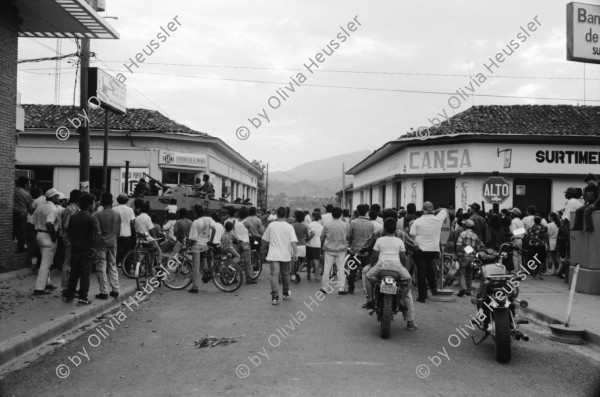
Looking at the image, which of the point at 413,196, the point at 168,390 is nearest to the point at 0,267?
the point at 168,390

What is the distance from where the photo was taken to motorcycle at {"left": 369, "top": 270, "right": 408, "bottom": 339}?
22.7 feet

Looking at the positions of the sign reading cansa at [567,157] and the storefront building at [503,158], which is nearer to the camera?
the storefront building at [503,158]

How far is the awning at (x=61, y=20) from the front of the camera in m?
12.2

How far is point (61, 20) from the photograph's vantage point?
42.9 feet

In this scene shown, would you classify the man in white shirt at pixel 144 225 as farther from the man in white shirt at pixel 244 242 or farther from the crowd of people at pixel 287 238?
the man in white shirt at pixel 244 242

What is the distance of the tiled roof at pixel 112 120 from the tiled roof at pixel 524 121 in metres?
13.9

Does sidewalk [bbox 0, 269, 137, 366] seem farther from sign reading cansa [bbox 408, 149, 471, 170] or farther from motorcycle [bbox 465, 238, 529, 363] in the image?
sign reading cansa [bbox 408, 149, 471, 170]

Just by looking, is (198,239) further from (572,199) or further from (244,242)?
(572,199)

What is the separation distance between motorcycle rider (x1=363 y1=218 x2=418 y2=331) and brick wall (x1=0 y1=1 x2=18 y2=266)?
9.05 metres

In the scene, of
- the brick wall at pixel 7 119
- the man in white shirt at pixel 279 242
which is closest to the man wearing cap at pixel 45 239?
the brick wall at pixel 7 119

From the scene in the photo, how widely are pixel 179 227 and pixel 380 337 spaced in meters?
6.71

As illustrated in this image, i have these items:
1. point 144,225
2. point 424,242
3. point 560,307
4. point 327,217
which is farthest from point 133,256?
point 560,307

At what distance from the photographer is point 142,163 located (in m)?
29.2

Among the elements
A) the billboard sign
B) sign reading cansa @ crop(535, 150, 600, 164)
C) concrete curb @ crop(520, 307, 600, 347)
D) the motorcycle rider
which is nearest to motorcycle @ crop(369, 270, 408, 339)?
the motorcycle rider
